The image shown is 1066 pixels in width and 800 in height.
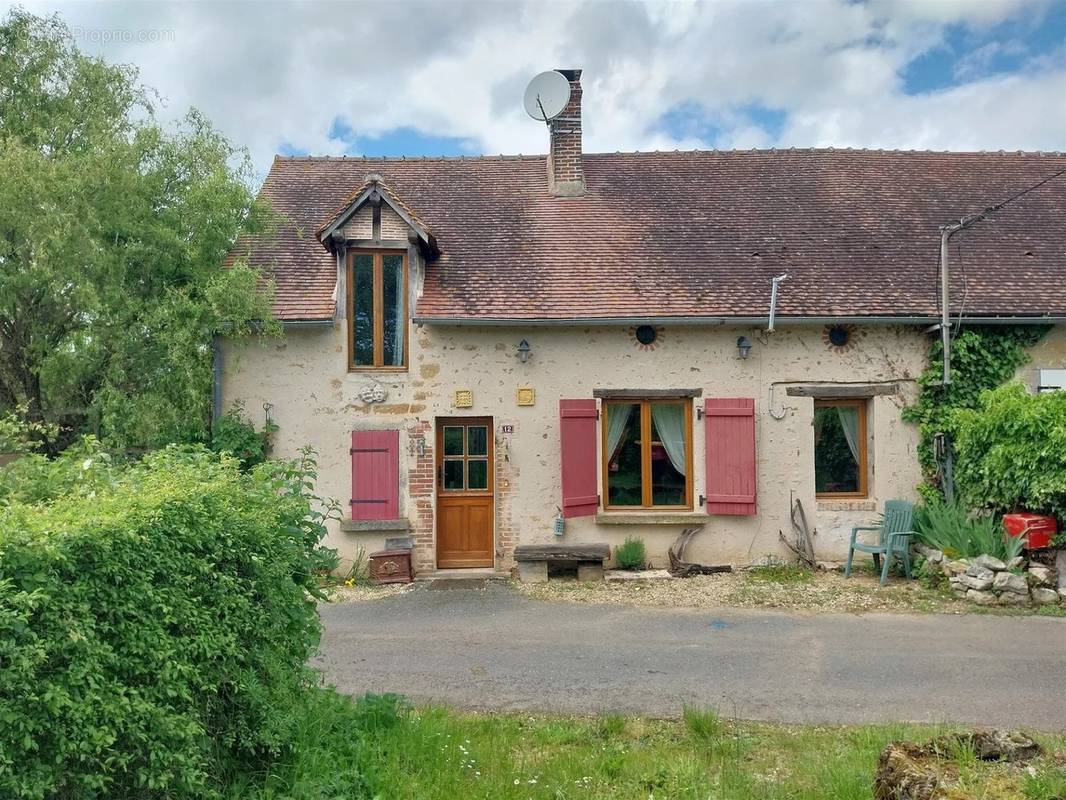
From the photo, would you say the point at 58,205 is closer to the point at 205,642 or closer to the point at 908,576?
the point at 205,642

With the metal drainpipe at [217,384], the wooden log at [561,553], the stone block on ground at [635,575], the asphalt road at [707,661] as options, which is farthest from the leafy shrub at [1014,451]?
the metal drainpipe at [217,384]

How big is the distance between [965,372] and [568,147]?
23.2ft

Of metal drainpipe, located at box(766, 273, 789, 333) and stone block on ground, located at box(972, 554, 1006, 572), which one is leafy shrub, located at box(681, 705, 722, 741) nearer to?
stone block on ground, located at box(972, 554, 1006, 572)

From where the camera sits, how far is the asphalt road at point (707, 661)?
5.46 metres

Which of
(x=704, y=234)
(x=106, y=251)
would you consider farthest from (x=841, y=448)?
(x=106, y=251)

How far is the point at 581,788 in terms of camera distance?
4039 mm

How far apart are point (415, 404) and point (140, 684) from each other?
749cm

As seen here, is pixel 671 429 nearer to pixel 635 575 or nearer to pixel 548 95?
pixel 635 575

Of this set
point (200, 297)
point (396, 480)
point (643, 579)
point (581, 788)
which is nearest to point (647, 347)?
point (643, 579)

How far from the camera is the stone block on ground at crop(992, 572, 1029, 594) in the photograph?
27.0 feet

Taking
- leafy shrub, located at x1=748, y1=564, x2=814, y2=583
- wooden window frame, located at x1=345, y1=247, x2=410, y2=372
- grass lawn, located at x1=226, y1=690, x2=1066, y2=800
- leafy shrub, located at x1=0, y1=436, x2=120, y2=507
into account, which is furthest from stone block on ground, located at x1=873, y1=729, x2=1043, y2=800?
wooden window frame, located at x1=345, y1=247, x2=410, y2=372

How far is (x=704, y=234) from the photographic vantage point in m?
12.1

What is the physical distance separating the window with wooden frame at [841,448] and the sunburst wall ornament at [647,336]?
2422 millimetres

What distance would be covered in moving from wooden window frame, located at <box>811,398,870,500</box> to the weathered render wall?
5.1 inches
